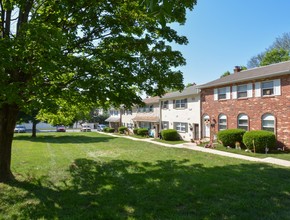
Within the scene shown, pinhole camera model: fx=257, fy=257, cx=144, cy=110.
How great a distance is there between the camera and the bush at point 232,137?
2117 centimetres

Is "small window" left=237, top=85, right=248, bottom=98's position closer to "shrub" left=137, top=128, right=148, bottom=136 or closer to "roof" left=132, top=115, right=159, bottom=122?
"roof" left=132, top=115, right=159, bottom=122

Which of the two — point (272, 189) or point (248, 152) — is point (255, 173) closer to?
point (272, 189)

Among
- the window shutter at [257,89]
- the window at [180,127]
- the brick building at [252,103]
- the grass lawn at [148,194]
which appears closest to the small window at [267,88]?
the brick building at [252,103]

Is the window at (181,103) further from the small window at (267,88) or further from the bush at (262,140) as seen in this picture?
the bush at (262,140)

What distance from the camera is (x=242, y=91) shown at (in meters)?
22.5

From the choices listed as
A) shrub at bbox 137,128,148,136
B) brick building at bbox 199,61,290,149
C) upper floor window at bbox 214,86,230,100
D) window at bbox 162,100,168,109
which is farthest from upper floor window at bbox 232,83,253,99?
shrub at bbox 137,128,148,136

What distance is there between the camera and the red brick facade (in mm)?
18672

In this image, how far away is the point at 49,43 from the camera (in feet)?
21.0

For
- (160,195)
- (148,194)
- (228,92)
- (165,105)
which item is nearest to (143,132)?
(165,105)

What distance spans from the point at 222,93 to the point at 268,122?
574 centimetres

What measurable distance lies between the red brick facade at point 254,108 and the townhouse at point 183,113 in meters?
1.56

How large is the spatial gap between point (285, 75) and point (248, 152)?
6.18 meters

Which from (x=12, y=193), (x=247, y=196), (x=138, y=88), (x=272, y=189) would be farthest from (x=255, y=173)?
(x=12, y=193)

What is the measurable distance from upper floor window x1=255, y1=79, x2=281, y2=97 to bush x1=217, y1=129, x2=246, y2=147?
11.0 feet
